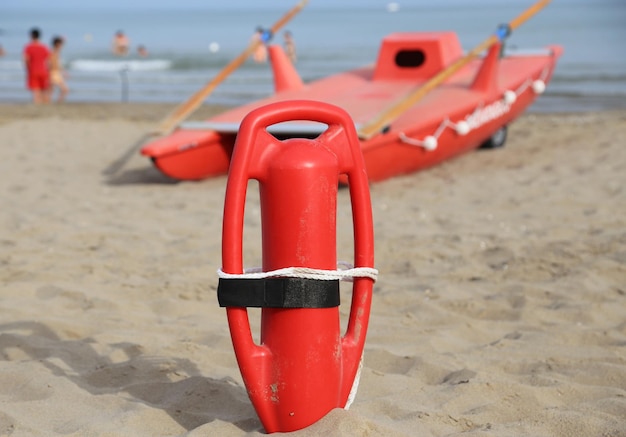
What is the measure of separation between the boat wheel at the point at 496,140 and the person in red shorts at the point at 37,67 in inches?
359

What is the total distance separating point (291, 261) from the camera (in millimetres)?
2312

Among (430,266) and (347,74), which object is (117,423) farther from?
(347,74)

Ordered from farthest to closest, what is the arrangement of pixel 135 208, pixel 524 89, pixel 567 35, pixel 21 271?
pixel 567 35 < pixel 524 89 < pixel 135 208 < pixel 21 271

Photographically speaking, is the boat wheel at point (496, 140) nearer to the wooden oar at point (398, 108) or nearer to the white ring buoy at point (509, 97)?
the white ring buoy at point (509, 97)

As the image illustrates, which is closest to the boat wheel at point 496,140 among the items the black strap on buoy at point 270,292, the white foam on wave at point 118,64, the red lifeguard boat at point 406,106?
the red lifeguard boat at point 406,106

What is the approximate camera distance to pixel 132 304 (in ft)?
12.7

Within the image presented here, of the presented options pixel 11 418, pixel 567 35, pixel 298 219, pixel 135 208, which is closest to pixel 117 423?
pixel 11 418

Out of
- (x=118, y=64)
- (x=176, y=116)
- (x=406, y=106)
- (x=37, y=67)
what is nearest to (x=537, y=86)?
(x=406, y=106)

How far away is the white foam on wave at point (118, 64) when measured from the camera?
27375 mm

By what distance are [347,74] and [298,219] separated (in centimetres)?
685

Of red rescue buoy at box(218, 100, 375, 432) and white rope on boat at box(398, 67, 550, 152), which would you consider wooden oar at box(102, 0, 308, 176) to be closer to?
white rope on boat at box(398, 67, 550, 152)

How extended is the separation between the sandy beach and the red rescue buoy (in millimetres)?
144

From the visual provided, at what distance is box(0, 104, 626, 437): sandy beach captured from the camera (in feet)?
8.70

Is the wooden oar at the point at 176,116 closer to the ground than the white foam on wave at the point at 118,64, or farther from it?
farther from it
